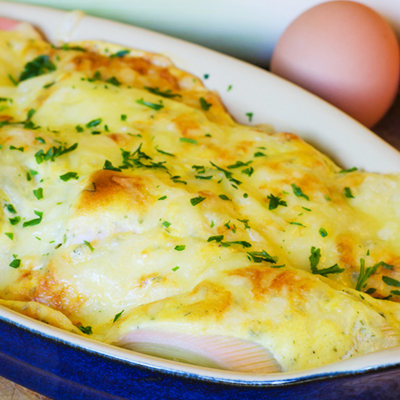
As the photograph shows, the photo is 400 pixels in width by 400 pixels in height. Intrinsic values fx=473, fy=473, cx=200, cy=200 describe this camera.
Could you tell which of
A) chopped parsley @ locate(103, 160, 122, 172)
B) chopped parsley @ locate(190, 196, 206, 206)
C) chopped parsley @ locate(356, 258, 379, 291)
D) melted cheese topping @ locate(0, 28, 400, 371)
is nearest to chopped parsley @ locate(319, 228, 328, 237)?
melted cheese topping @ locate(0, 28, 400, 371)

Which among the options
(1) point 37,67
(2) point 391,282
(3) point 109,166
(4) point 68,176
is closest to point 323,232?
(2) point 391,282

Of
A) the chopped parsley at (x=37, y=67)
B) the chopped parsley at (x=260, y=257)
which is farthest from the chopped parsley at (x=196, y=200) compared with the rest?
the chopped parsley at (x=37, y=67)

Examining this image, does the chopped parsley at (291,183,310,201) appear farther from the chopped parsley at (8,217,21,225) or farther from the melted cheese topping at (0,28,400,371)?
the chopped parsley at (8,217,21,225)

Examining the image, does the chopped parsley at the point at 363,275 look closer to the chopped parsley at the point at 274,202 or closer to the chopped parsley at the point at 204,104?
the chopped parsley at the point at 274,202

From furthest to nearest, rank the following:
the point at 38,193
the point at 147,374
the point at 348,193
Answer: the point at 348,193
the point at 38,193
the point at 147,374

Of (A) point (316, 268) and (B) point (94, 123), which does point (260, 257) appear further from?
(B) point (94, 123)

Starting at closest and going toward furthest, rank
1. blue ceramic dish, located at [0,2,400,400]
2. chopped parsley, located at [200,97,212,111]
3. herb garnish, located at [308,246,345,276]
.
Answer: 1. blue ceramic dish, located at [0,2,400,400]
2. herb garnish, located at [308,246,345,276]
3. chopped parsley, located at [200,97,212,111]
